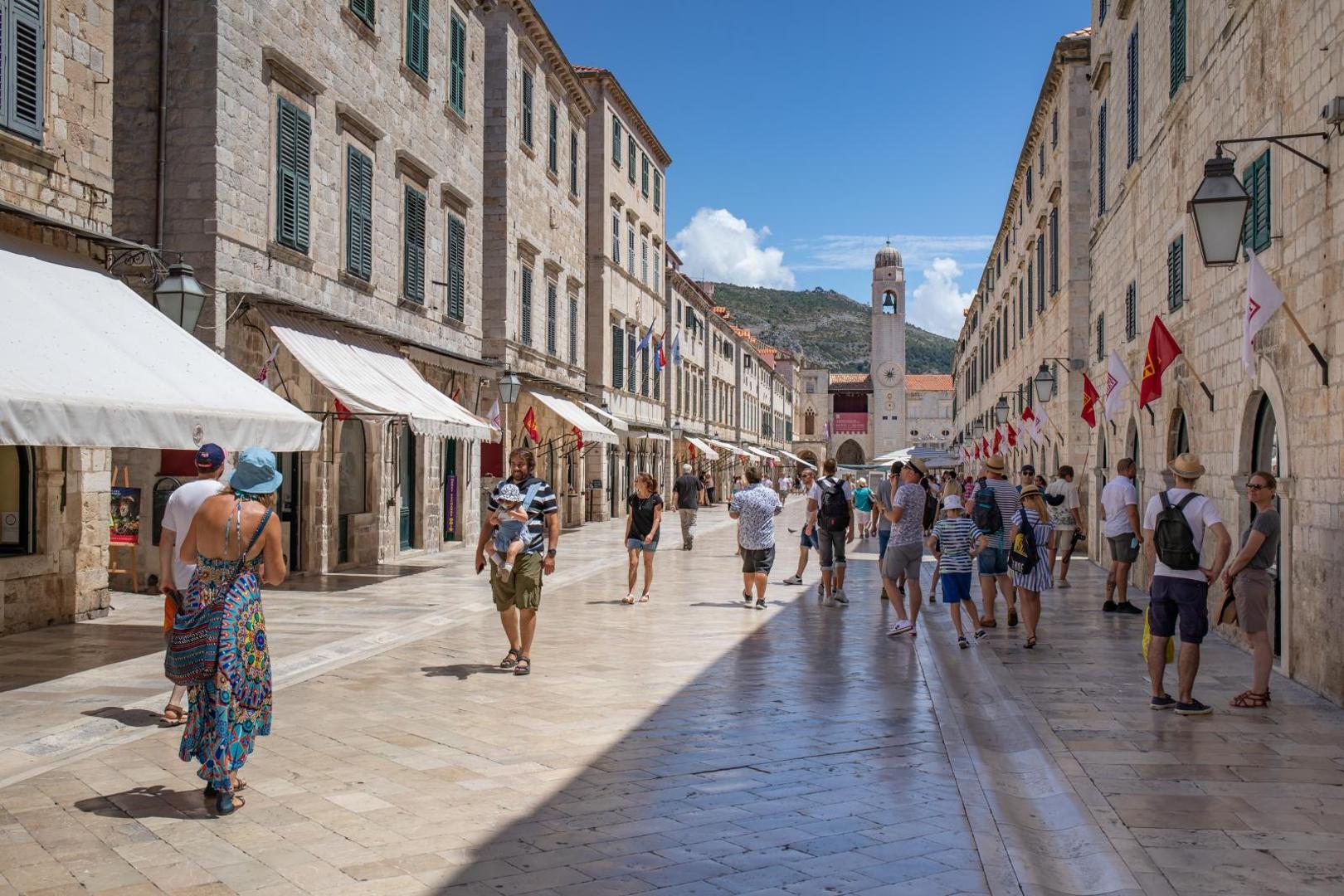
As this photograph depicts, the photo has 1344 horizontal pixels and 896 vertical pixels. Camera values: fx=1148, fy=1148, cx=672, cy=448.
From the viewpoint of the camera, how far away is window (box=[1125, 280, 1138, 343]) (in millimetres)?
15914

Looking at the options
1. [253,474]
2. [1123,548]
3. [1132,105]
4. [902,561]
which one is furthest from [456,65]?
[253,474]

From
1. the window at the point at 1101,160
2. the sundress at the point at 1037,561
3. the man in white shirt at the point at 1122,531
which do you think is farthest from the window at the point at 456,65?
the sundress at the point at 1037,561

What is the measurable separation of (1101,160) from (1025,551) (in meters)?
11.1

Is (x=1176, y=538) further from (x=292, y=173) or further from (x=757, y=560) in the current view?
(x=292, y=173)

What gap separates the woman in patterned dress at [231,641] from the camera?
5262 millimetres

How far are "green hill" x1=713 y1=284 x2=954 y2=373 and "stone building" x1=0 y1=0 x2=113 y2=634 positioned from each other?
14601cm

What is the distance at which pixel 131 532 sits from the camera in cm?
1338

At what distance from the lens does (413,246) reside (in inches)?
734

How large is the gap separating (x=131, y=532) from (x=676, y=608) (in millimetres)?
6405

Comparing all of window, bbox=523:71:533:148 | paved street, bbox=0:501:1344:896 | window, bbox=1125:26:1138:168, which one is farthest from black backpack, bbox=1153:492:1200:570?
window, bbox=523:71:533:148

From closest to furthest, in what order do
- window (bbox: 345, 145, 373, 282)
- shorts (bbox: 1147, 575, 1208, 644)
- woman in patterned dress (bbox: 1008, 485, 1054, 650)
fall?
shorts (bbox: 1147, 575, 1208, 644) → woman in patterned dress (bbox: 1008, 485, 1054, 650) → window (bbox: 345, 145, 373, 282)

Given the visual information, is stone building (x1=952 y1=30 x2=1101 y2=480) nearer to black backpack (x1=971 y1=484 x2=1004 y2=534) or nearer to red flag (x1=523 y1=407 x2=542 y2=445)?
red flag (x1=523 y1=407 x2=542 y2=445)

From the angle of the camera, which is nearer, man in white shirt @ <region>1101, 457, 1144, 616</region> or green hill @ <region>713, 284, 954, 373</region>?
man in white shirt @ <region>1101, 457, 1144, 616</region>

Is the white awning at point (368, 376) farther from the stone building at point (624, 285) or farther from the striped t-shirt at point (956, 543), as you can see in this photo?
the stone building at point (624, 285)
